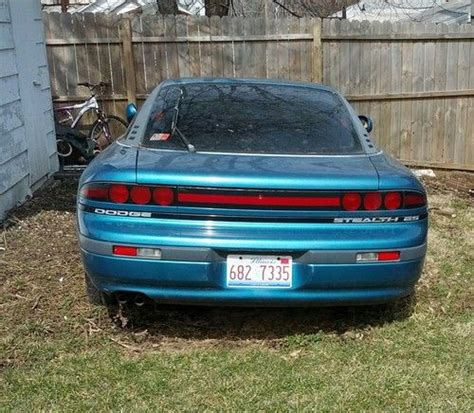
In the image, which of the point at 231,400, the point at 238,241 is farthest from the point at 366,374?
the point at 238,241

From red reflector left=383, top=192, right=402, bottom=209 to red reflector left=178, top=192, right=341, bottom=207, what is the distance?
0.32m

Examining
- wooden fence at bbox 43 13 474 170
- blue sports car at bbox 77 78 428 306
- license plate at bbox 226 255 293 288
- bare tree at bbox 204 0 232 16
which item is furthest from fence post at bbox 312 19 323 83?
license plate at bbox 226 255 293 288

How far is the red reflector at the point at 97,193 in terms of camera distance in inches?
130

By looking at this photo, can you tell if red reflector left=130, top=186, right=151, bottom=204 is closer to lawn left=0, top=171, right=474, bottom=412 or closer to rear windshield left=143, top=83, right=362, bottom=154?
rear windshield left=143, top=83, right=362, bottom=154

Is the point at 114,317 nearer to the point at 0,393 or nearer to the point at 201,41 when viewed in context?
the point at 0,393

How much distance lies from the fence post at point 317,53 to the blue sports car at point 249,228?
524 cm

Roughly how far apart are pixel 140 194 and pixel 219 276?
1.99 ft

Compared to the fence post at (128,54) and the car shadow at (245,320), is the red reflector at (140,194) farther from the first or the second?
the fence post at (128,54)

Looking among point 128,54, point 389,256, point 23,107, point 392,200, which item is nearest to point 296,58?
point 128,54

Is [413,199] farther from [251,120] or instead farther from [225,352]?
[225,352]

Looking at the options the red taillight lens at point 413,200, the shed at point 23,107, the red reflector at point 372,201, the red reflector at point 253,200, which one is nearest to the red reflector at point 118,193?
the red reflector at point 253,200

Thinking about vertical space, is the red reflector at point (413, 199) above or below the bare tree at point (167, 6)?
below

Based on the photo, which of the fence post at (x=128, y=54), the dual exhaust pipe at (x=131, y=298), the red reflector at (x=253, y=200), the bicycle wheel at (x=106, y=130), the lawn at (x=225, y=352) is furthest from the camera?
the bicycle wheel at (x=106, y=130)

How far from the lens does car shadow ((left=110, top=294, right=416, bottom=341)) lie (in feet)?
12.4
